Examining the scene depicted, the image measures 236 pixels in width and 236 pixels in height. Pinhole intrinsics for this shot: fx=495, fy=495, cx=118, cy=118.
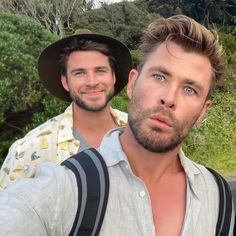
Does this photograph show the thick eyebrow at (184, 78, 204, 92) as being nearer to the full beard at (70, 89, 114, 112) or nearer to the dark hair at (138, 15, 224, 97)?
the dark hair at (138, 15, 224, 97)

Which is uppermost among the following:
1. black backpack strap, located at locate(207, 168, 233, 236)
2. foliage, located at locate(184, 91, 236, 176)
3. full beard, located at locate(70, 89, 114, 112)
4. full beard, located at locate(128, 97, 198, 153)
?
full beard, located at locate(128, 97, 198, 153)

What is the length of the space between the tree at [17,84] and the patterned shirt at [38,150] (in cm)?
424

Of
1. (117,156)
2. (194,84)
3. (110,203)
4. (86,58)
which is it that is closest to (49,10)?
(86,58)

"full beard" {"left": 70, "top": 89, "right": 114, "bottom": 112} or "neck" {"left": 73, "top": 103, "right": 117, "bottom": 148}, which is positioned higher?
"full beard" {"left": 70, "top": 89, "right": 114, "bottom": 112}

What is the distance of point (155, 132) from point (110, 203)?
29cm

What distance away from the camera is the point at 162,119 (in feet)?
5.05

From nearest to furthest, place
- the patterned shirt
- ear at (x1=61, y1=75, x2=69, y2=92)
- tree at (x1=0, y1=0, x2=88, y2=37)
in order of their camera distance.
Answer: the patterned shirt → ear at (x1=61, y1=75, x2=69, y2=92) → tree at (x1=0, y1=0, x2=88, y2=37)

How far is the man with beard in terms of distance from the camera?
134 centimetres

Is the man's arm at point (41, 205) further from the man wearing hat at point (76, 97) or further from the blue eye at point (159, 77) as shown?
the man wearing hat at point (76, 97)

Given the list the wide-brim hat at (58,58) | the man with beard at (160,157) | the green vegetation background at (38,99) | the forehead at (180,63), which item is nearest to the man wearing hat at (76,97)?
the wide-brim hat at (58,58)

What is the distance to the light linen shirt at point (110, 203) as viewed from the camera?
4.07ft

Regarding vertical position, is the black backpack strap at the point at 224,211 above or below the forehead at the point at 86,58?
below

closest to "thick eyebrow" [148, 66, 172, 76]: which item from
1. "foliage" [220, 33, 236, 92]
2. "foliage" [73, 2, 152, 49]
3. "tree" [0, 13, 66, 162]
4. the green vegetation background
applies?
the green vegetation background

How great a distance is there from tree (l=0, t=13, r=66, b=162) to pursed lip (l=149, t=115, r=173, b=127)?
536cm
